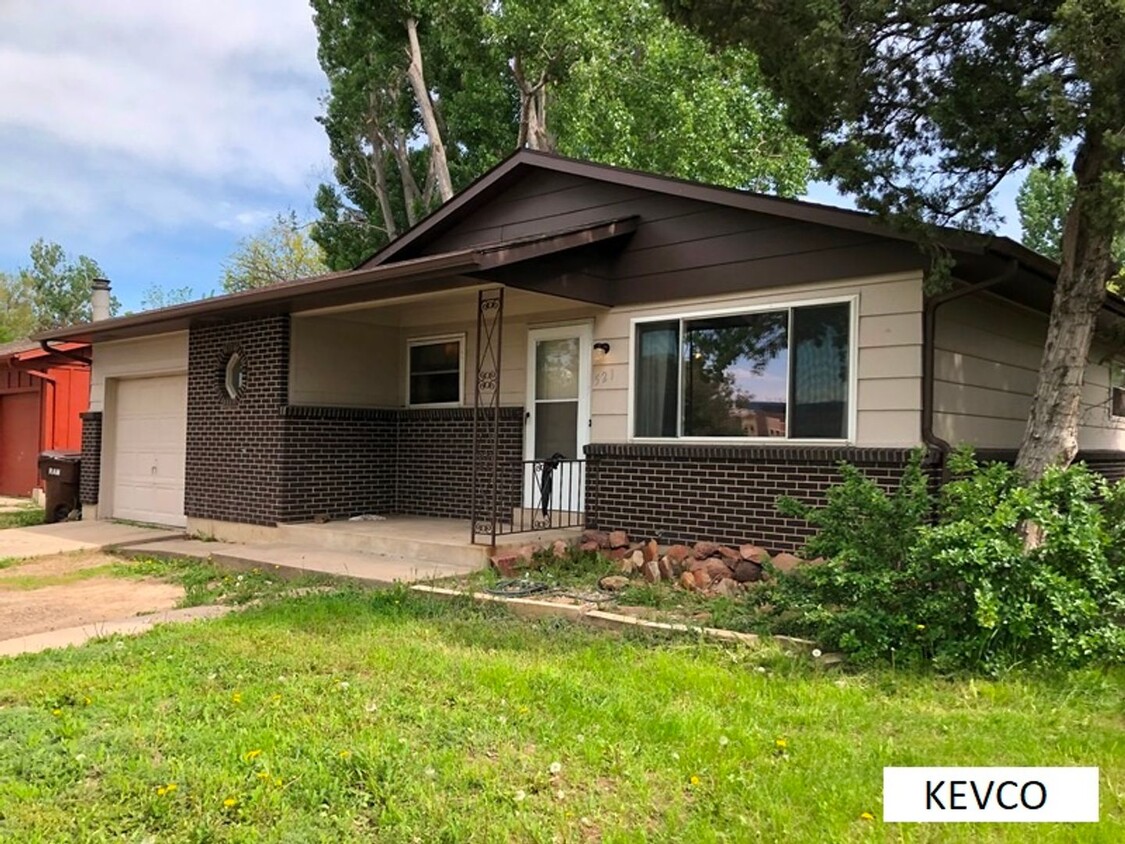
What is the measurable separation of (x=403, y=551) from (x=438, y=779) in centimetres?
519

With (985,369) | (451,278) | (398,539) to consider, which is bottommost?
(398,539)

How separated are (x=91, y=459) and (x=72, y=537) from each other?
2.68 meters

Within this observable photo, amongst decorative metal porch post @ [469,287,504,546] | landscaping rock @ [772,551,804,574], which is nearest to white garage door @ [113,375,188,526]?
decorative metal porch post @ [469,287,504,546]

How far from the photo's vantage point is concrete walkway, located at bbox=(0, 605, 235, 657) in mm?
5578

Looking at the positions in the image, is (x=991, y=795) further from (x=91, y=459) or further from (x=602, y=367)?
(x=91, y=459)

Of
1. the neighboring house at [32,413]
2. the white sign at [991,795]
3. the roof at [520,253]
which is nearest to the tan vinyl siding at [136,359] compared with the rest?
the roof at [520,253]

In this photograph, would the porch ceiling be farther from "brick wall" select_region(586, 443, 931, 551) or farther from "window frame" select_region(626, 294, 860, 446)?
"brick wall" select_region(586, 443, 931, 551)

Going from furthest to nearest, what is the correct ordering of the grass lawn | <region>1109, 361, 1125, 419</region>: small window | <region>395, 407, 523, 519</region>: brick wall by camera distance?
<region>1109, 361, 1125, 419</region>: small window → <region>395, 407, 523, 519</region>: brick wall → the grass lawn

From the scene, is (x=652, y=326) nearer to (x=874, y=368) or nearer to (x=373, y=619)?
(x=874, y=368)

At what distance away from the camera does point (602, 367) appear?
28.9 ft

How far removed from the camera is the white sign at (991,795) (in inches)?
119

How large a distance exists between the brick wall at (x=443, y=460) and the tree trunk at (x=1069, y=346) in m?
5.46

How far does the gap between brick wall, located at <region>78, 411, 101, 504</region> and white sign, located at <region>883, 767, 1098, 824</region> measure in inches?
523

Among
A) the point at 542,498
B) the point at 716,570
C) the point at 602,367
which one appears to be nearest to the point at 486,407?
the point at 542,498
